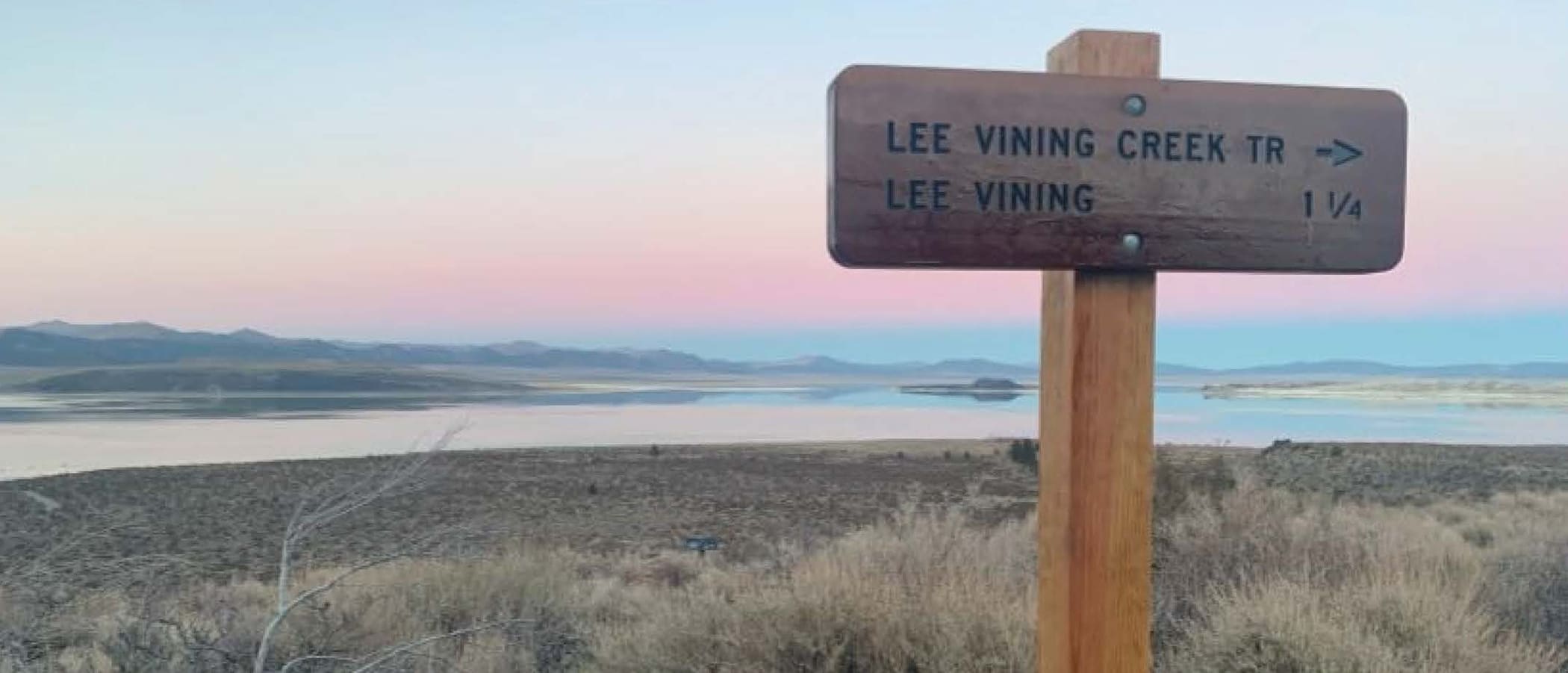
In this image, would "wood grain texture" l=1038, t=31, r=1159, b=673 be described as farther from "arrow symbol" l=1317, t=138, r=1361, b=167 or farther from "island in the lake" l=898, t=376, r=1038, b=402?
"island in the lake" l=898, t=376, r=1038, b=402

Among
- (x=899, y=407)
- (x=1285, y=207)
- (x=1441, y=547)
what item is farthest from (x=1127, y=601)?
(x=899, y=407)

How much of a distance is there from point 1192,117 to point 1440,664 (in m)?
3.14

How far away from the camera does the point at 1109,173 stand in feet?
7.83

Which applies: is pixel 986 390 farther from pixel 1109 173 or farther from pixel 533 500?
pixel 1109 173

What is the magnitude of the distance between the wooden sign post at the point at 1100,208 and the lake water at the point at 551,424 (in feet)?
71.9

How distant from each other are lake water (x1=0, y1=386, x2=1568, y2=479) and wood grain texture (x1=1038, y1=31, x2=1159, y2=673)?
2189cm

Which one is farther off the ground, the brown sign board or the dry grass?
the brown sign board

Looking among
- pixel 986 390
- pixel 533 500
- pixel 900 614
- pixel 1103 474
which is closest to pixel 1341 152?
pixel 1103 474

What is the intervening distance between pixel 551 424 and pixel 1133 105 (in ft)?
183

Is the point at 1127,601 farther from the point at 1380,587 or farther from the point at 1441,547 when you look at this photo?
the point at 1441,547

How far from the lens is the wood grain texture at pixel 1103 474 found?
7.87ft

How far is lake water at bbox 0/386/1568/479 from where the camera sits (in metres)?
38.1

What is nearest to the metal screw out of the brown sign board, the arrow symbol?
the brown sign board

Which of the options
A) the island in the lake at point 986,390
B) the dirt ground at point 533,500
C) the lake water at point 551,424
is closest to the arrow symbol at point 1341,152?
the dirt ground at point 533,500
